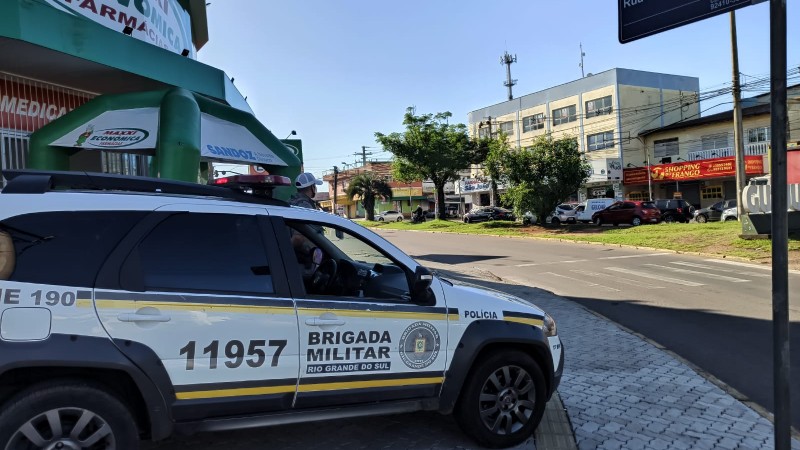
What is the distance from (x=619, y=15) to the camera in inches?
131

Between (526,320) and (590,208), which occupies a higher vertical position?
(526,320)

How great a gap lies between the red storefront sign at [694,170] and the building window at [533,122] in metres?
11.3

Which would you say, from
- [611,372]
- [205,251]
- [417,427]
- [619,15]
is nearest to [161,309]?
[205,251]

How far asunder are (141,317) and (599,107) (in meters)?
50.0

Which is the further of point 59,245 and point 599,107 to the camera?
point 599,107

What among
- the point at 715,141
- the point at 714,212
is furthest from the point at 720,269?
the point at 715,141

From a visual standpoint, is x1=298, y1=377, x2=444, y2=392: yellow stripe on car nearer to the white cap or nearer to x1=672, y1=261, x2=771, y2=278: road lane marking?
the white cap

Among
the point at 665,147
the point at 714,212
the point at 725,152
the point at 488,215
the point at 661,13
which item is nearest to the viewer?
the point at 661,13

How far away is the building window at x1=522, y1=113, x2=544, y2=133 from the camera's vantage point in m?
53.5

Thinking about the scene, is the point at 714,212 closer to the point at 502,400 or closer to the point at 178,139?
the point at 178,139

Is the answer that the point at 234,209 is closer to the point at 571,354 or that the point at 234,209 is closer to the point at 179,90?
the point at 571,354

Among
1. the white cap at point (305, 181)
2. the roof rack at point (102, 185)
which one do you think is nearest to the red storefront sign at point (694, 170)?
the white cap at point (305, 181)

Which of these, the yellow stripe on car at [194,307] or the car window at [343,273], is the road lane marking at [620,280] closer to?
the car window at [343,273]

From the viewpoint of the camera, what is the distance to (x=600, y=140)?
47.9 metres
